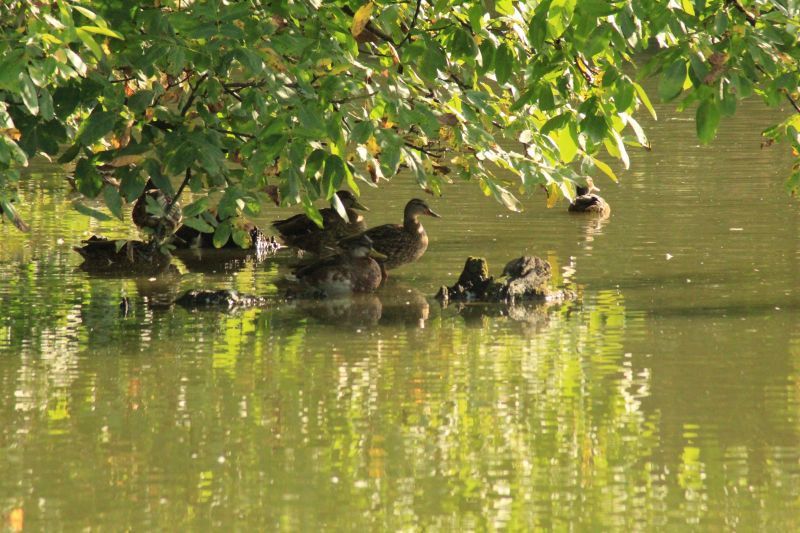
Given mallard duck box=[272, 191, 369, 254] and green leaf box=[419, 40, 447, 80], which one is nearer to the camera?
green leaf box=[419, 40, 447, 80]

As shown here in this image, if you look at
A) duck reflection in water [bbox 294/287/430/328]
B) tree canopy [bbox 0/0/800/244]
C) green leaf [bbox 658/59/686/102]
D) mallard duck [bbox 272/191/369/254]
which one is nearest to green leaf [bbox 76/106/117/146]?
tree canopy [bbox 0/0/800/244]

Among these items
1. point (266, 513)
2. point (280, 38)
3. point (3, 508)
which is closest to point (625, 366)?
point (280, 38)

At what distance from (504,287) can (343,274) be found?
138 cm

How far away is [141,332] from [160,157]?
1284mm

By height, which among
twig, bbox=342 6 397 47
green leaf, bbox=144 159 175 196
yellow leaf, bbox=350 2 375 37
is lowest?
green leaf, bbox=144 159 175 196

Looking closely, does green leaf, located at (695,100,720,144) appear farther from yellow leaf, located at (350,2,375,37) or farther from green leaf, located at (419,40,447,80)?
yellow leaf, located at (350,2,375,37)

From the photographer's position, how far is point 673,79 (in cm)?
771

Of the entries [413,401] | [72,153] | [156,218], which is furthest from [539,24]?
[156,218]

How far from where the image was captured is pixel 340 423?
8422mm

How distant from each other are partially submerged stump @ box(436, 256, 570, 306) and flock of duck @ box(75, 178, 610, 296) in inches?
34.0

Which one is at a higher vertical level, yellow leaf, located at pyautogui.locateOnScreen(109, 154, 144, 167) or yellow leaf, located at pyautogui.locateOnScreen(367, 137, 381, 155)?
yellow leaf, located at pyautogui.locateOnScreen(367, 137, 381, 155)

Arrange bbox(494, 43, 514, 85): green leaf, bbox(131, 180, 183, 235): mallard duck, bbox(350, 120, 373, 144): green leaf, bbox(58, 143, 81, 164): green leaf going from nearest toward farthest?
bbox(350, 120, 373, 144): green leaf
bbox(494, 43, 514, 85): green leaf
bbox(58, 143, 81, 164): green leaf
bbox(131, 180, 183, 235): mallard duck

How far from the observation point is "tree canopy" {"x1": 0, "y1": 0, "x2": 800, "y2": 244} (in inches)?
316

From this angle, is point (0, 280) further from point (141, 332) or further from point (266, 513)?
point (266, 513)
